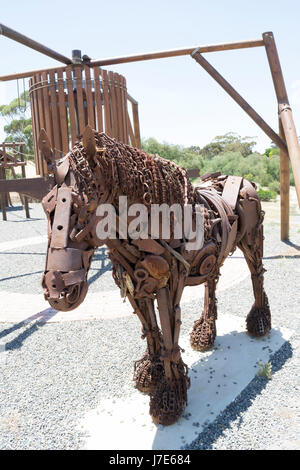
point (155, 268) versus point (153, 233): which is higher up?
point (153, 233)

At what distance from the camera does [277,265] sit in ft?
21.9

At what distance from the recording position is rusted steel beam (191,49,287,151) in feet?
20.9

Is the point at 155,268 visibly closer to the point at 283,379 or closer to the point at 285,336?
the point at 283,379

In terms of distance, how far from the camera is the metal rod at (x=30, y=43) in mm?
4459

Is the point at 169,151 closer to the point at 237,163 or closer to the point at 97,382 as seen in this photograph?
the point at 237,163

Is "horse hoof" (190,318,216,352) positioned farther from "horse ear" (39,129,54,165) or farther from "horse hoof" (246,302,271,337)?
"horse ear" (39,129,54,165)

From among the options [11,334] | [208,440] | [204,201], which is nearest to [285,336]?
[208,440]

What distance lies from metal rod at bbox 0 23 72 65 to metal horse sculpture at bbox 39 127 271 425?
332 centimetres

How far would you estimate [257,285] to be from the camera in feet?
12.0

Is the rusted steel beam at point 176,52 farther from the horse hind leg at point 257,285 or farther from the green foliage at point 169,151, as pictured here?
the green foliage at point 169,151

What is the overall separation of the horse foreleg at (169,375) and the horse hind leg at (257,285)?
1379mm

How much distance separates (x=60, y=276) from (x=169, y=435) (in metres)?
1.60

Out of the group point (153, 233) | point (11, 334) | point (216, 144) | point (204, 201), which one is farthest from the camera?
point (216, 144)

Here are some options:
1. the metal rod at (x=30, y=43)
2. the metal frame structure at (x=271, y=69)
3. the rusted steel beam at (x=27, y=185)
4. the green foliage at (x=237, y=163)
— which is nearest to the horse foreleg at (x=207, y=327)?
the rusted steel beam at (x=27, y=185)
